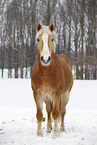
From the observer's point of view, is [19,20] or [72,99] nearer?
[72,99]

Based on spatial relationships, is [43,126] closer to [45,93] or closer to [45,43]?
[45,93]

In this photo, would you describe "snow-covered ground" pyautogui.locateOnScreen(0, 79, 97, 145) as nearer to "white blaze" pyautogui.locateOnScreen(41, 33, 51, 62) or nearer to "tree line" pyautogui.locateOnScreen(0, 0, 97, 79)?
"white blaze" pyautogui.locateOnScreen(41, 33, 51, 62)

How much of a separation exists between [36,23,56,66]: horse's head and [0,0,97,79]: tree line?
15.6m

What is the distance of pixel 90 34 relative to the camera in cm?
2141

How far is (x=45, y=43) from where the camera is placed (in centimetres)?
415

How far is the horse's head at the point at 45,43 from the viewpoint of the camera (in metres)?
4.02

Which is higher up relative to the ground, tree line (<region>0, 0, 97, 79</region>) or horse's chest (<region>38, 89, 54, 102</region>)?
tree line (<region>0, 0, 97, 79</region>)

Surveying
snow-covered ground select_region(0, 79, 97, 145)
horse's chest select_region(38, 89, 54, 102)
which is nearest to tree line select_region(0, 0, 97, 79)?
snow-covered ground select_region(0, 79, 97, 145)

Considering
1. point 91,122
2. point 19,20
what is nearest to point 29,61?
point 19,20

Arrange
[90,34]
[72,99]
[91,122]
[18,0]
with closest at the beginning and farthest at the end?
[91,122] < [72,99] < [90,34] < [18,0]

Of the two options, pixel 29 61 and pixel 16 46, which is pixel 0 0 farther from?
pixel 29 61

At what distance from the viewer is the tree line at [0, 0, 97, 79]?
68.5 feet

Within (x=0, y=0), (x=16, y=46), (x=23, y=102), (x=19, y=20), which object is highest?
(x=0, y=0)

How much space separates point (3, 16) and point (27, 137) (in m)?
20.8
